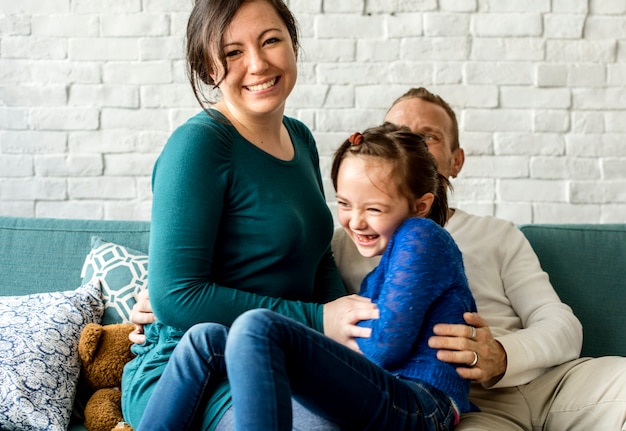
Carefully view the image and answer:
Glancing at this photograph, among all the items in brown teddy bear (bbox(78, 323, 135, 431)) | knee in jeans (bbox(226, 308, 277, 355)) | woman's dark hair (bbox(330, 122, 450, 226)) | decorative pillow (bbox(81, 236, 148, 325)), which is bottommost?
brown teddy bear (bbox(78, 323, 135, 431))

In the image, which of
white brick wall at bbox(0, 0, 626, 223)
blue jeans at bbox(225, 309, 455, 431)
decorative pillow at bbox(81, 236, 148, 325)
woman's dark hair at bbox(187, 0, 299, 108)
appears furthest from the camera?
white brick wall at bbox(0, 0, 626, 223)

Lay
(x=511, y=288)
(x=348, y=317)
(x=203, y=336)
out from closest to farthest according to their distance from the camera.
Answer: (x=203, y=336) → (x=348, y=317) → (x=511, y=288)

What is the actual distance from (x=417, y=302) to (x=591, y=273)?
96cm

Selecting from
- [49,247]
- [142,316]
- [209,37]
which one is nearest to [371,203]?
[209,37]

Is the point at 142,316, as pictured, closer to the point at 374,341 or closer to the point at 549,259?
the point at 374,341

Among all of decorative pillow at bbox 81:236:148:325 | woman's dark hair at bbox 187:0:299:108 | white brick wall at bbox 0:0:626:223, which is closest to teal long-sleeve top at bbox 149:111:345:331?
woman's dark hair at bbox 187:0:299:108

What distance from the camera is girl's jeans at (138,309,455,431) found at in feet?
3.97

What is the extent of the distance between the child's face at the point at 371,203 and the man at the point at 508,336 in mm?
231

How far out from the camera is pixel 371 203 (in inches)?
61.8

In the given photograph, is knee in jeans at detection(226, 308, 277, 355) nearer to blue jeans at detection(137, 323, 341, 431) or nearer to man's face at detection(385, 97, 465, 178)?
blue jeans at detection(137, 323, 341, 431)

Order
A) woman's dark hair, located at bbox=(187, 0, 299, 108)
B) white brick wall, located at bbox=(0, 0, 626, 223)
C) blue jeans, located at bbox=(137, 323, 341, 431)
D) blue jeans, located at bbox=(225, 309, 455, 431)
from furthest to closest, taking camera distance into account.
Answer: white brick wall, located at bbox=(0, 0, 626, 223) < woman's dark hair, located at bbox=(187, 0, 299, 108) < blue jeans, located at bbox=(137, 323, 341, 431) < blue jeans, located at bbox=(225, 309, 455, 431)

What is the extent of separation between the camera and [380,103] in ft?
9.28

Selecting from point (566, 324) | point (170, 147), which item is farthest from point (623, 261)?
point (170, 147)

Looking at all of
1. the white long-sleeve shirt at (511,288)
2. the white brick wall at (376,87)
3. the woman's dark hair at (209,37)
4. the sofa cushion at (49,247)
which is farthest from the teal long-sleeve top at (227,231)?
the white brick wall at (376,87)
